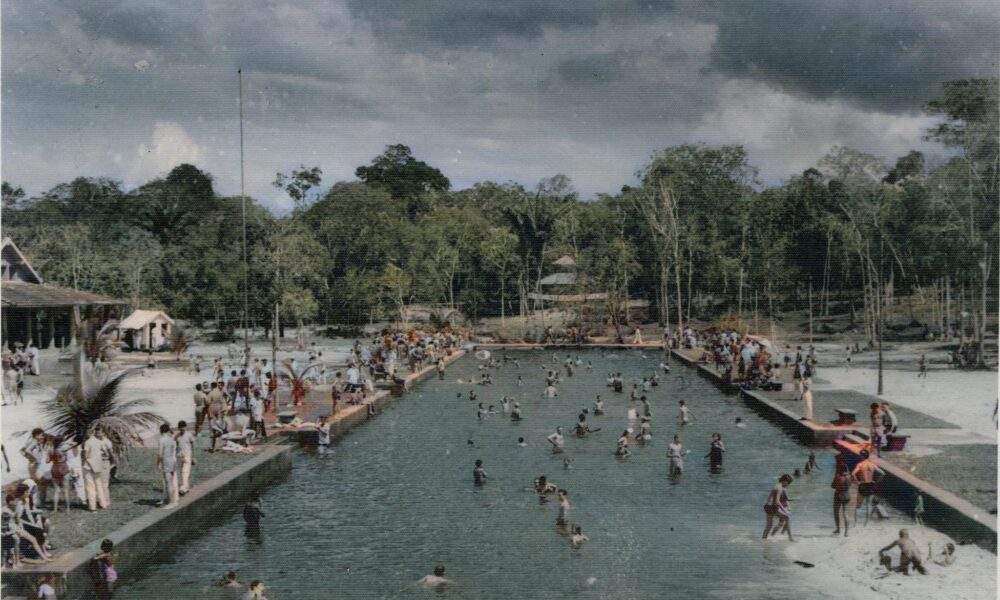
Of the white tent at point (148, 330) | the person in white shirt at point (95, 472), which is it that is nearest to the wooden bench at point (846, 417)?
the person in white shirt at point (95, 472)

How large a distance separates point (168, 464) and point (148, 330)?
4240cm

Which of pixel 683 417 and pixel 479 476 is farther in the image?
pixel 683 417

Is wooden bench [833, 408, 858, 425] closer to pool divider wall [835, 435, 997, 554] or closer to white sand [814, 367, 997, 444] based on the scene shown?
white sand [814, 367, 997, 444]

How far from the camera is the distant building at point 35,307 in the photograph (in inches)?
1628

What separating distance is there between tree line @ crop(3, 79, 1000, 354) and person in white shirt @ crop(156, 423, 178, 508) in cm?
4294

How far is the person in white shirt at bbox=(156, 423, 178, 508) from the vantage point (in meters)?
16.0

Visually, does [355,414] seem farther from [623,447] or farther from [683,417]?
[683,417]

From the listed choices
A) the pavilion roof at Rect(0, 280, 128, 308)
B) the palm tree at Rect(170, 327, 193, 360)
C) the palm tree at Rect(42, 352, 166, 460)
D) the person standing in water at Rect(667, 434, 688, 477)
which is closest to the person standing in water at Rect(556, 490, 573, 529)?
the person standing in water at Rect(667, 434, 688, 477)

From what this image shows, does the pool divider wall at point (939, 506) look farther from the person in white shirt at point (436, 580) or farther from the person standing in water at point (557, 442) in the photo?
the person in white shirt at point (436, 580)

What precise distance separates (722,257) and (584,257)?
12.1 metres

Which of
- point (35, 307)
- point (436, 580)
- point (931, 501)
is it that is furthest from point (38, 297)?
point (931, 501)

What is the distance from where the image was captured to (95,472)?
51.4 ft

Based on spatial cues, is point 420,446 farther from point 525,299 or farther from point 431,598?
point 525,299

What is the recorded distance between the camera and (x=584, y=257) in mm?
78250
